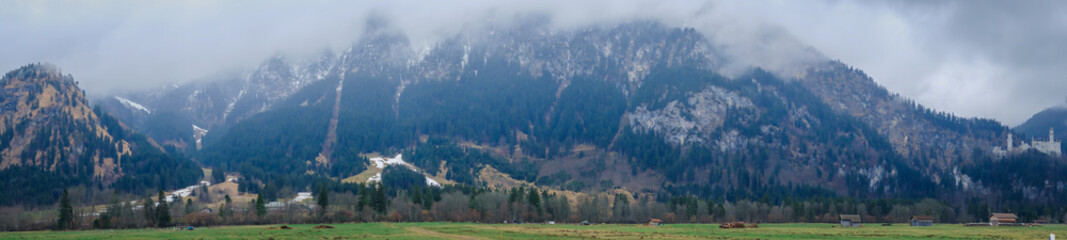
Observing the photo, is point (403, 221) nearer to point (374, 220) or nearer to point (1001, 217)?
point (374, 220)

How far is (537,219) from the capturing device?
19638cm

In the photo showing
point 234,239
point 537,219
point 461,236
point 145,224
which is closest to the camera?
point 234,239

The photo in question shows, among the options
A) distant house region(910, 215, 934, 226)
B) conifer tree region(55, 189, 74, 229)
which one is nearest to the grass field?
conifer tree region(55, 189, 74, 229)

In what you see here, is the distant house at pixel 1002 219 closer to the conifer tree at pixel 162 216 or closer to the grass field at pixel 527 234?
the grass field at pixel 527 234

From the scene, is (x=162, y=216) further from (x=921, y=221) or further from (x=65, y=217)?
(x=921, y=221)

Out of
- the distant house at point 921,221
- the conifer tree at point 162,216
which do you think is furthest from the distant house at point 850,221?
the conifer tree at point 162,216

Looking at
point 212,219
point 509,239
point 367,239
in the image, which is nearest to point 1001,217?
point 509,239

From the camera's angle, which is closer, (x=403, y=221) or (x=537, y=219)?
(x=403, y=221)

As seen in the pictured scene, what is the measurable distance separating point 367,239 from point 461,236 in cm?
1485

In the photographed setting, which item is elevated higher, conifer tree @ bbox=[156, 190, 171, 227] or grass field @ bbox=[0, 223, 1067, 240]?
conifer tree @ bbox=[156, 190, 171, 227]

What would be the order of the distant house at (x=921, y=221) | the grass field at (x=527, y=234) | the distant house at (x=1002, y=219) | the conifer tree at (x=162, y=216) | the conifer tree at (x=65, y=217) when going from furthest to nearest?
the distant house at (x=921, y=221) → the distant house at (x=1002, y=219) → the conifer tree at (x=162, y=216) → the conifer tree at (x=65, y=217) → the grass field at (x=527, y=234)

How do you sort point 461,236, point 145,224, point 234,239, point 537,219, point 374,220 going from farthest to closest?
Result: point 537,219 < point 374,220 < point 145,224 < point 461,236 < point 234,239

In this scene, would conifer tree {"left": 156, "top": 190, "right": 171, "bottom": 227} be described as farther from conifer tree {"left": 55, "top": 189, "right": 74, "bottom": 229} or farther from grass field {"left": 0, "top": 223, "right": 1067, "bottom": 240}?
grass field {"left": 0, "top": 223, "right": 1067, "bottom": 240}

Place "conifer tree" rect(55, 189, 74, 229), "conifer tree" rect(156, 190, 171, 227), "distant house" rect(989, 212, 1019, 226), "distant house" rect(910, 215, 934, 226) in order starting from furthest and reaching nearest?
"distant house" rect(910, 215, 934, 226)
"distant house" rect(989, 212, 1019, 226)
"conifer tree" rect(156, 190, 171, 227)
"conifer tree" rect(55, 189, 74, 229)
